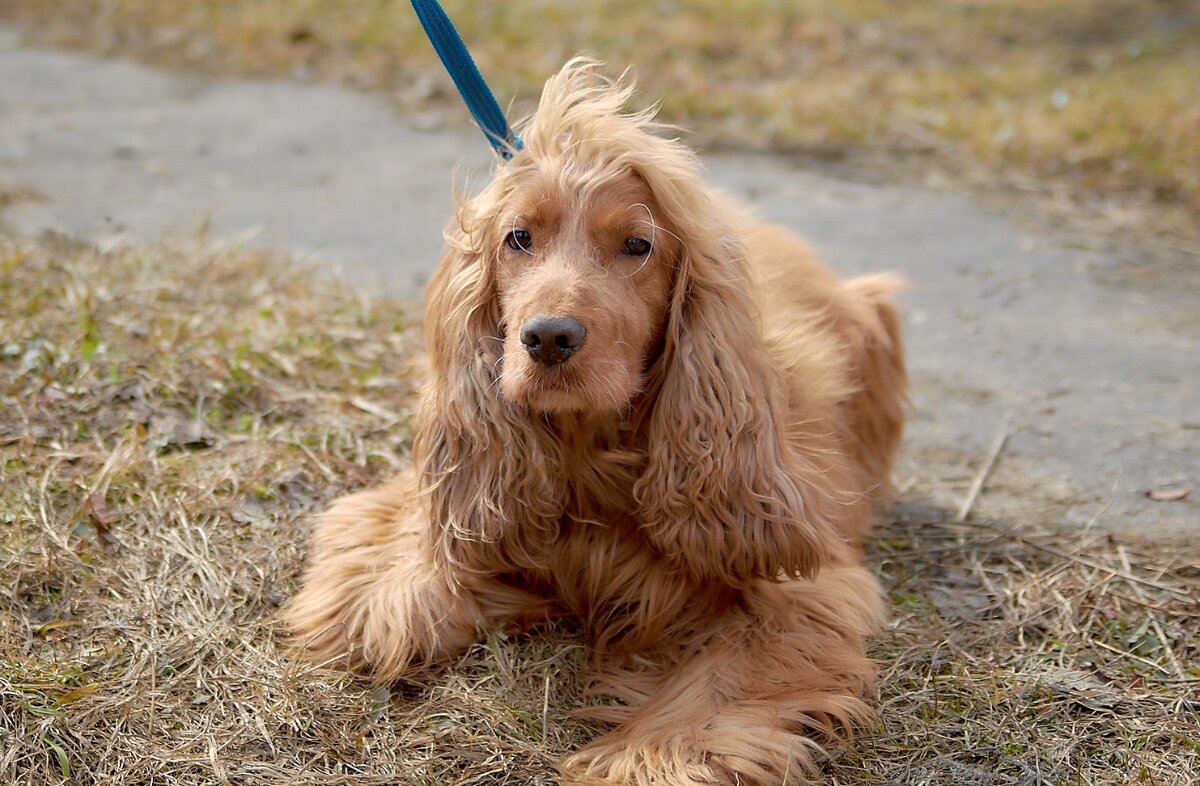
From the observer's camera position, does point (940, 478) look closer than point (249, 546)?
No

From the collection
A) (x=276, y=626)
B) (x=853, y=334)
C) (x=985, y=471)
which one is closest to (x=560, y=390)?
(x=276, y=626)

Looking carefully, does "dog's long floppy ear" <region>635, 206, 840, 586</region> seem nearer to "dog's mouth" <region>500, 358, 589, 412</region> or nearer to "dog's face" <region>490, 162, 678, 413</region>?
"dog's face" <region>490, 162, 678, 413</region>

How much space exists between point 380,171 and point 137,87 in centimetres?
229

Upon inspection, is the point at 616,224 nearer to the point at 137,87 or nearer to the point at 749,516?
the point at 749,516

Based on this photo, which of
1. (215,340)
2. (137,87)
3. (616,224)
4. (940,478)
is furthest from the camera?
(137,87)

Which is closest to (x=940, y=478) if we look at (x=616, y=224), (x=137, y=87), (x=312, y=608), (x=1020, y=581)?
(x=1020, y=581)

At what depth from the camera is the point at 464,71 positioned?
10.3 feet

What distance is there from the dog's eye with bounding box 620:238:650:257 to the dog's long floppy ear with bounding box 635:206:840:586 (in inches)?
4.2

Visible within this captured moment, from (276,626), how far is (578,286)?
1.36m

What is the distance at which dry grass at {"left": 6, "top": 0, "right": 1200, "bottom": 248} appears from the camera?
22.3 feet

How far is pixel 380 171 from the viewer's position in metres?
6.81

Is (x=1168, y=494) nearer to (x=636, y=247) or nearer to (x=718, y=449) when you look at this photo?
(x=718, y=449)

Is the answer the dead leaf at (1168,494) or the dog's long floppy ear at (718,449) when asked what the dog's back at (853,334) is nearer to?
the dog's long floppy ear at (718,449)

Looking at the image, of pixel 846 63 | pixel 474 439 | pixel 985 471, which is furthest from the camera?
pixel 846 63
